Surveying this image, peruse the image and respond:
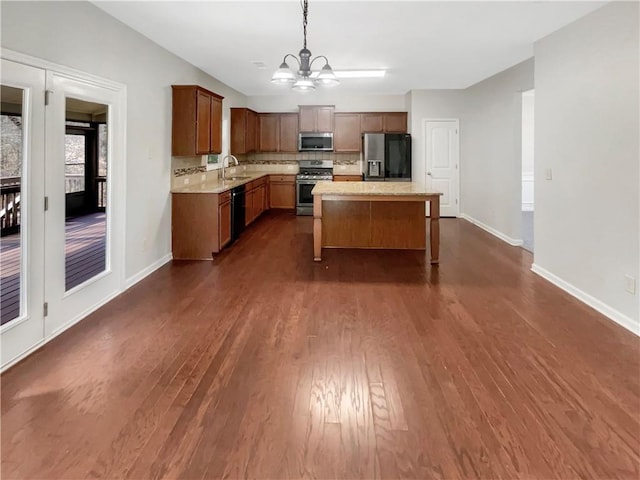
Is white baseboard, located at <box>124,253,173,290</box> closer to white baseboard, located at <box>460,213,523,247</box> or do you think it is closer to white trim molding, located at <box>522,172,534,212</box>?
white baseboard, located at <box>460,213,523,247</box>

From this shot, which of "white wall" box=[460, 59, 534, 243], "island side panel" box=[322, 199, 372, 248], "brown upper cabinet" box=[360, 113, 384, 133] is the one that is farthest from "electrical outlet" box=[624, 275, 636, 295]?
"brown upper cabinet" box=[360, 113, 384, 133]

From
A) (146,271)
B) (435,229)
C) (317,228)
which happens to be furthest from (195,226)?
(435,229)

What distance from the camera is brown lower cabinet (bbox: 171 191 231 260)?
5398mm

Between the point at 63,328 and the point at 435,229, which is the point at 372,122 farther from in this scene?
the point at 63,328

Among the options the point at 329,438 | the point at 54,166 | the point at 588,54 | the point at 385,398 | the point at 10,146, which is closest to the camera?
the point at 329,438

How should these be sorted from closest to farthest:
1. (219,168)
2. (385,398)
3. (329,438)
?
A: (329,438)
(385,398)
(219,168)

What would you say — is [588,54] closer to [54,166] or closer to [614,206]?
[614,206]

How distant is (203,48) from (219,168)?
2.77 metres

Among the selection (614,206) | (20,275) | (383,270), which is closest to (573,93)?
(614,206)

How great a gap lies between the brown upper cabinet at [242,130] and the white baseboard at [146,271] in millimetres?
3488

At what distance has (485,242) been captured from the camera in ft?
21.2

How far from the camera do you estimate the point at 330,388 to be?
239 cm

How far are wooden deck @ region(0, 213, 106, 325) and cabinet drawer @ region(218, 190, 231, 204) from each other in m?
1.74

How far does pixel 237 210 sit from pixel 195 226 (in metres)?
1.20
